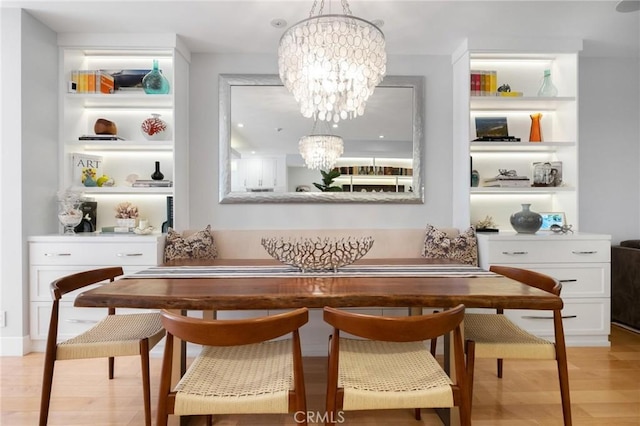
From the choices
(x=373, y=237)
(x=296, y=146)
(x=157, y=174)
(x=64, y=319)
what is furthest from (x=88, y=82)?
(x=373, y=237)

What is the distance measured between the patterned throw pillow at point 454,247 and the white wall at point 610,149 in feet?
4.90

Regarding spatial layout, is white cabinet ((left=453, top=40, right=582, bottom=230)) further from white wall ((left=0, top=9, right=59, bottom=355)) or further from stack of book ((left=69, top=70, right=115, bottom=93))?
white wall ((left=0, top=9, right=59, bottom=355))

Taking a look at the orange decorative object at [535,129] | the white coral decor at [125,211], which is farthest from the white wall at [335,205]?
the orange decorative object at [535,129]

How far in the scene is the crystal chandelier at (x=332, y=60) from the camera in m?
1.78

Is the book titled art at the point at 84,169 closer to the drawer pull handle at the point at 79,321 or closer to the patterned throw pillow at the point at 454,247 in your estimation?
the drawer pull handle at the point at 79,321

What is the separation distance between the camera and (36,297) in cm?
266

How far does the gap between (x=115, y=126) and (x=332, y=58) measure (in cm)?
236

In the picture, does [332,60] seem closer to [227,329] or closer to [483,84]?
[227,329]

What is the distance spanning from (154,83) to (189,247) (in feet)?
4.70

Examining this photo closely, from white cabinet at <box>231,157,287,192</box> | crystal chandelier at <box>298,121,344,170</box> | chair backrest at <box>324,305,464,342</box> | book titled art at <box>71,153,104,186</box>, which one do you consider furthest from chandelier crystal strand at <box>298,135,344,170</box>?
chair backrest at <box>324,305,464,342</box>

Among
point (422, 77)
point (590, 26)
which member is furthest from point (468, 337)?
point (590, 26)

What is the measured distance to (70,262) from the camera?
2680 millimetres

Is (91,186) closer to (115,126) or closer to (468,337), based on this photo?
(115,126)

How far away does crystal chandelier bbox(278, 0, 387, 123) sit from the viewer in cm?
178
